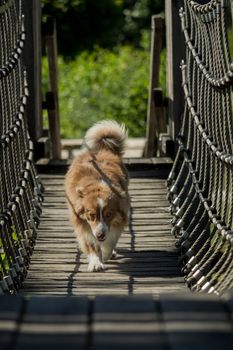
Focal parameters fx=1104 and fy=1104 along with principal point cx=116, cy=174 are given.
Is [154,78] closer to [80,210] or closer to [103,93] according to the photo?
[80,210]

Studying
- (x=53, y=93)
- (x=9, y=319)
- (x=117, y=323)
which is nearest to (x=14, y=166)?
(x=53, y=93)

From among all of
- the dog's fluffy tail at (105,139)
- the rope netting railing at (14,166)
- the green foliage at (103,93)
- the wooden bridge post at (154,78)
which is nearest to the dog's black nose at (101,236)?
the rope netting railing at (14,166)

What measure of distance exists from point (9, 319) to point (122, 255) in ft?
12.5

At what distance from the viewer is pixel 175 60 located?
27.5ft

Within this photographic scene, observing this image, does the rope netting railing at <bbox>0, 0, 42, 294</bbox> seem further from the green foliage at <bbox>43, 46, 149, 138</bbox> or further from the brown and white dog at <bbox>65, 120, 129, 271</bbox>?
the green foliage at <bbox>43, 46, 149, 138</bbox>

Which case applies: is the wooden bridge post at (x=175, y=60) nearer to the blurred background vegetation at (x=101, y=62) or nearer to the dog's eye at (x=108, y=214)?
the dog's eye at (x=108, y=214)

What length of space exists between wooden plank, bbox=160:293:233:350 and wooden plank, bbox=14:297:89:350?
0.25 metres

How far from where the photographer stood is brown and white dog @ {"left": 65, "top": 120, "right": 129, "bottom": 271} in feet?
22.4

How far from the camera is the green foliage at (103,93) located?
50.0 ft

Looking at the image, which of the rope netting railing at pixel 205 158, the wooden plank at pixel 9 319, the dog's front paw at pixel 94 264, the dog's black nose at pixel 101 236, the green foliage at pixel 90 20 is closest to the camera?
the wooden plank at pixel 9 319

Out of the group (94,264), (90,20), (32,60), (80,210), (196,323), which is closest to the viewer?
(196,323)

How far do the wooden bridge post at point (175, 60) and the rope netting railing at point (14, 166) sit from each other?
112 centimetres

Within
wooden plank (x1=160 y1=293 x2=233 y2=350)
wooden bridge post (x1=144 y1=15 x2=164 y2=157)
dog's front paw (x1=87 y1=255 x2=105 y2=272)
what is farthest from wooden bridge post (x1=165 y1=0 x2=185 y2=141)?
wooden plank (x1=160 y1=293 x2=233 y2=350)

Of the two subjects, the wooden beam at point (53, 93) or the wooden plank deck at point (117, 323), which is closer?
the wooden plank deck at point (117, 323)
